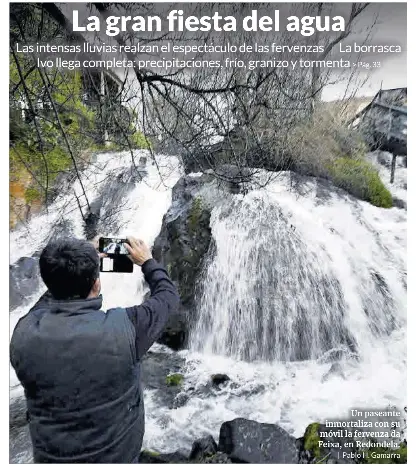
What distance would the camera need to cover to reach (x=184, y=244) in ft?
10.7

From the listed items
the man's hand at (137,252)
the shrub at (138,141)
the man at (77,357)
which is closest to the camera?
the man at (77,357)

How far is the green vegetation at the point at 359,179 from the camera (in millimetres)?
2635

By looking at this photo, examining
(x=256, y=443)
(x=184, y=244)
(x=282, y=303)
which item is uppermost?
(x=184, y=244)

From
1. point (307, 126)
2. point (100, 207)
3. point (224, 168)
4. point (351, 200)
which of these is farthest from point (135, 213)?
point (351, 200)

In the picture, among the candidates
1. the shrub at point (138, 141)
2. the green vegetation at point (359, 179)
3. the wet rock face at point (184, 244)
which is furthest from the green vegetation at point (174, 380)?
the green vegetation at point (359, 179)

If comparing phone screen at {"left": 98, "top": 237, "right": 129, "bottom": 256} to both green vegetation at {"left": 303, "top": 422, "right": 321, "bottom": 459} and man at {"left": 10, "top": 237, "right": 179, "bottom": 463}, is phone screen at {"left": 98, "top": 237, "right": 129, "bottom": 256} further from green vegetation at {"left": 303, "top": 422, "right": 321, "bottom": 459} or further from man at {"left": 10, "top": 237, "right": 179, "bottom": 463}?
green vegetation at {"left": 303, "top": 422, "right": 321, "bottom": 459}

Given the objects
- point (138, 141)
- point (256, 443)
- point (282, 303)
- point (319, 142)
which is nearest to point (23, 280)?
point (138, 141)

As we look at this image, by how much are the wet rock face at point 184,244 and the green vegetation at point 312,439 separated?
1.18m

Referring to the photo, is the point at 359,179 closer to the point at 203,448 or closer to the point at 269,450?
the point at 269,450

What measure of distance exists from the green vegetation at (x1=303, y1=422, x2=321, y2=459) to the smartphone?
151 cm

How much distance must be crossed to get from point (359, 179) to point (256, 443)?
195 cm

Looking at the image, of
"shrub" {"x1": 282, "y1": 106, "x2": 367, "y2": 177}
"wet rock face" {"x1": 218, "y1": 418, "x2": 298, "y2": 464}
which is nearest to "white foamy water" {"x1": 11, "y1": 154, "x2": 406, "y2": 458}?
"wet rock face" {"x1": 218, "y1": 418, "x2": 298, "y2": 464}

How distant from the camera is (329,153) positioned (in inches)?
112

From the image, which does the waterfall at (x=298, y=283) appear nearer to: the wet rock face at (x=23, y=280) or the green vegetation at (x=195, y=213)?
the green vegetation at (x=195, y=213)
